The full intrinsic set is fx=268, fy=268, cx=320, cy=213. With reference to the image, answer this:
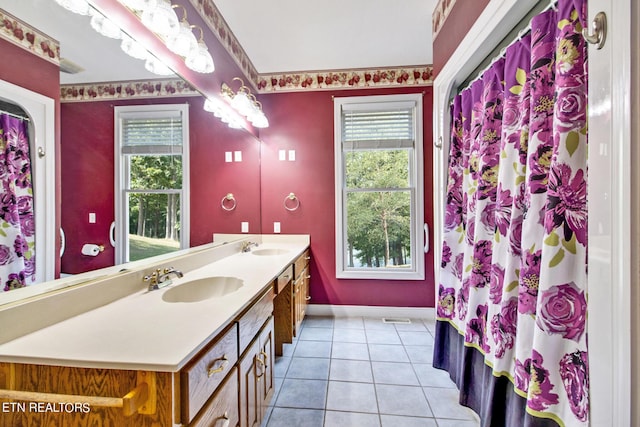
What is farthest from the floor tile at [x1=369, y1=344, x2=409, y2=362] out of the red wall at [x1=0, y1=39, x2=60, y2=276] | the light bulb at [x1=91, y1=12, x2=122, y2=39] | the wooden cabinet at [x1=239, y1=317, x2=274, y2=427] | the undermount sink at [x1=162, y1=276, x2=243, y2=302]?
the light bulb at [x1=91, y1=12, x2=122, y2=39]

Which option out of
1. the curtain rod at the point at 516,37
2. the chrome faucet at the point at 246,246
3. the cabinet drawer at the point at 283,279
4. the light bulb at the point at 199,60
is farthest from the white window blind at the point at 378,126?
the light bulb at the point at 199,60

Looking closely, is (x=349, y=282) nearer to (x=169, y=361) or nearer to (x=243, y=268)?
(x=243, y=268)

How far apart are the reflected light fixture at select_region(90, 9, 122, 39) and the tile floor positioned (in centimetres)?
206

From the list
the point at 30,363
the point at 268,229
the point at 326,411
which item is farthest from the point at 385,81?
the point at 30,363

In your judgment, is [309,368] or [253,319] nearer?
[253,319]

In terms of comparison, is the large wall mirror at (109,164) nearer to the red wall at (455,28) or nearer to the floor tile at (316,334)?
the floor tile at (316,334)

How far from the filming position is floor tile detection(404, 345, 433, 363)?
2.12 m

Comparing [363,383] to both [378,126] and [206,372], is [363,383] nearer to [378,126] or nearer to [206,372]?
[206,372]

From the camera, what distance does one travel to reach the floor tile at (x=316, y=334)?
2469mm

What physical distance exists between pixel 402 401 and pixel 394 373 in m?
0.28

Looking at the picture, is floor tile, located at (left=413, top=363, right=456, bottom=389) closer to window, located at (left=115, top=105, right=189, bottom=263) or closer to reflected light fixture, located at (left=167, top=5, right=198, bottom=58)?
window, located at (left=115, top=105, right=189, bottom=263)

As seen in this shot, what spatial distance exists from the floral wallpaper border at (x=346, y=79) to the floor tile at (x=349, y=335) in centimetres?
254

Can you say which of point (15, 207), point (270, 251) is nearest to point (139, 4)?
point (15, 207)

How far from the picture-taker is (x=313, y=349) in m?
2.28
